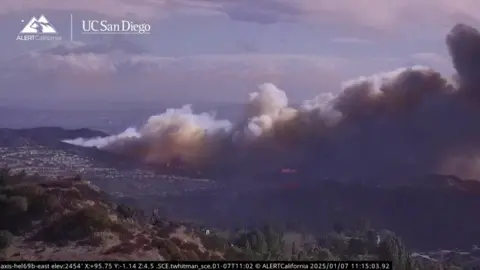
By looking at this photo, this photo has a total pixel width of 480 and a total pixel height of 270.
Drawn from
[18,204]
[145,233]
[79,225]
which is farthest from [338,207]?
[18,204]

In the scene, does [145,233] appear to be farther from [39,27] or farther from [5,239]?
[39,27]

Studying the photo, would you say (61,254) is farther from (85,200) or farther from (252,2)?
(252,2)

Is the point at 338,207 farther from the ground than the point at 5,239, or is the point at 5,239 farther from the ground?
the point at 338,207

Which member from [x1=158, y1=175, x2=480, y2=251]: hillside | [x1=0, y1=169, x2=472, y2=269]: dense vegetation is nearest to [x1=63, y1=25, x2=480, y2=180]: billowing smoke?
[x1=158, y1=175, x2=480, y2=251]: hillside

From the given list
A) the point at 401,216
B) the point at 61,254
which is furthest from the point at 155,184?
the point at 401,216

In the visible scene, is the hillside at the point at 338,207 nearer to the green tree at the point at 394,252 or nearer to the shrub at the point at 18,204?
the green tree at the point at 394,252

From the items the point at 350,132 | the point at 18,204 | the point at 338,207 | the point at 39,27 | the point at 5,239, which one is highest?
the point at 39,27

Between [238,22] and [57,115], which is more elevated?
[238,22]
